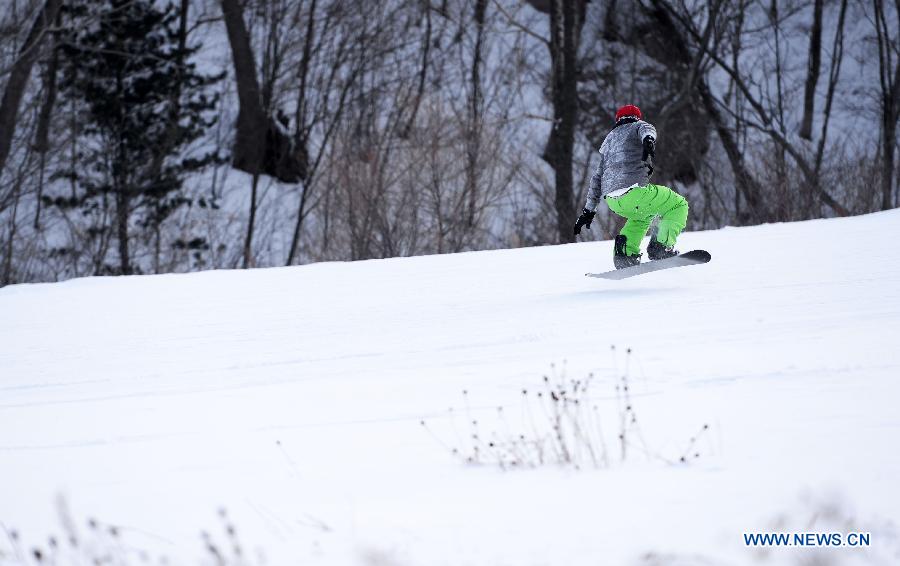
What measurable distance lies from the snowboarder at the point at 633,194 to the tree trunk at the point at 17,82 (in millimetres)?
12026

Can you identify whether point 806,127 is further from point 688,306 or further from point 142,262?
point 688,306

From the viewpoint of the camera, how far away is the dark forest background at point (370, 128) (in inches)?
742

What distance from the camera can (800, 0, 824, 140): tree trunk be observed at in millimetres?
26250

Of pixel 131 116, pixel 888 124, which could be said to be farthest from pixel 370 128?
pixel 888 124

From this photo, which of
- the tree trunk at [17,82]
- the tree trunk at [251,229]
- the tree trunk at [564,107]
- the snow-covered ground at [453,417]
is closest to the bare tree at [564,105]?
the tree trunk at [564,107]

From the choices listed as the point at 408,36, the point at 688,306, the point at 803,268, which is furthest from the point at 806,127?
the point at 688,306

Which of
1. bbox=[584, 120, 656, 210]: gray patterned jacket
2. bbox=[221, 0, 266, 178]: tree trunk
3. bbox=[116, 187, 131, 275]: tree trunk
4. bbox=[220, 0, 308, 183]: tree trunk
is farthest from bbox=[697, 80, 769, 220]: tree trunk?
bbox=[116, 187, 131, 275]: tree trunk

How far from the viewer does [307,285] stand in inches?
424

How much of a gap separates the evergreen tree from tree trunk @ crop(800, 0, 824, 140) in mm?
15257

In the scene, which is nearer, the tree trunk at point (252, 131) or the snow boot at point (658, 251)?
the snow boot at point (658, 251)

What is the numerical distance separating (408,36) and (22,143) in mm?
9792

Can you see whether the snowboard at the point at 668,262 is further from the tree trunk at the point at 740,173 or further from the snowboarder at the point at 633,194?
the tree trunk at the point at 740,173

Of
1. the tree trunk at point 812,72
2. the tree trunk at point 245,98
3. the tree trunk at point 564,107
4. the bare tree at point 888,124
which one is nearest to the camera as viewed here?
the tree trunk at point 564,107

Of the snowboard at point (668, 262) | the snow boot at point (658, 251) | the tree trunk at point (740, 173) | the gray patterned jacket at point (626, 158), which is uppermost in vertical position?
the tree trunk at point (740, 173)
